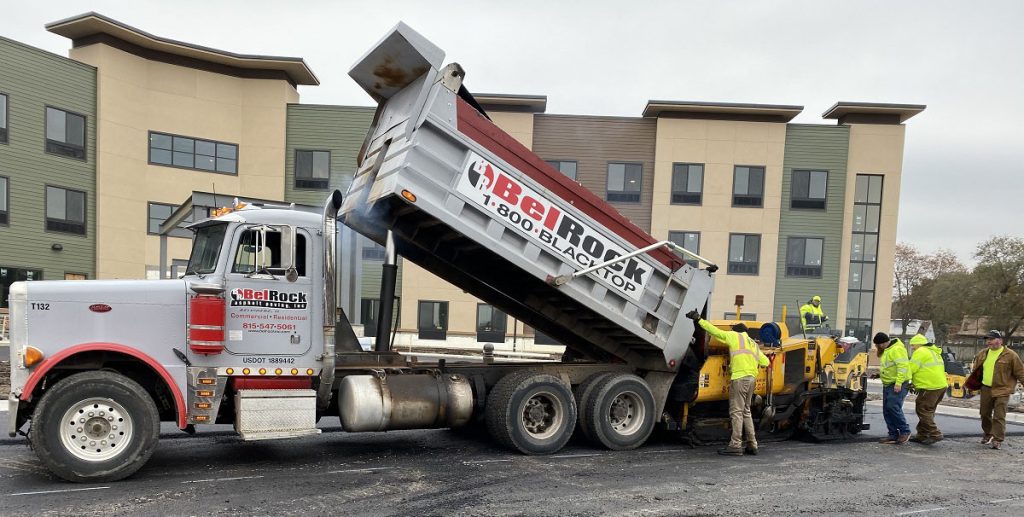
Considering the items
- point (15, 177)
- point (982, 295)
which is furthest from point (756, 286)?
point (15, 177)

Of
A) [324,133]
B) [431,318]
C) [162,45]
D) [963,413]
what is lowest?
[431,318]

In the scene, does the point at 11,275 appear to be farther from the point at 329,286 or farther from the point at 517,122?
the point at 329,286

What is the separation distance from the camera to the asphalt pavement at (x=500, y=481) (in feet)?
17.3

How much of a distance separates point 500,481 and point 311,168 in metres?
22.7

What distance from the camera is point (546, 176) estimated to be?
686cm

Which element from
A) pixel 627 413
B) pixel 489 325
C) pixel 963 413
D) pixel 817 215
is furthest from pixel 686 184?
pixel 627 413

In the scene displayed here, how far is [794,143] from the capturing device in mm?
27250

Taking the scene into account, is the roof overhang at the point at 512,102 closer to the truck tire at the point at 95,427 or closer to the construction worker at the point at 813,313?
the construction worker at the point at 813,313

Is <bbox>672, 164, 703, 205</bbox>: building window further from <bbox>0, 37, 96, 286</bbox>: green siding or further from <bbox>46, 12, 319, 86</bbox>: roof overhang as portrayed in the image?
<bbox>0, 37, 96, 286</bbox>: green siding

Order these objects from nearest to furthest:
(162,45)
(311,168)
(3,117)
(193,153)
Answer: (3,117) < (162,45) < (193,153) < (311,168)

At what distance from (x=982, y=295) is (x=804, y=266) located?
10.7m

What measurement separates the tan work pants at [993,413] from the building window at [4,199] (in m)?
26.8

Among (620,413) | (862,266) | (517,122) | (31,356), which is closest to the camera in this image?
(31,356)

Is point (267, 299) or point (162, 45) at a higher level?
point (162, 45)
